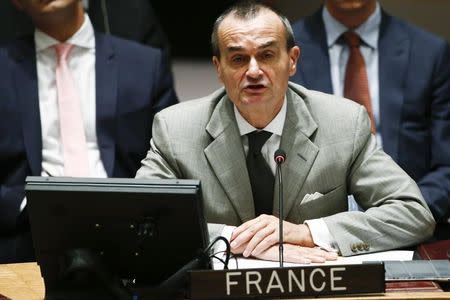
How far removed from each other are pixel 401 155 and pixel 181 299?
1.83 meters

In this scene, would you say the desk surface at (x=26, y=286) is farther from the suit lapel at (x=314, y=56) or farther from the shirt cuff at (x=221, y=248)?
the suit lapel at (x=314, y=56)

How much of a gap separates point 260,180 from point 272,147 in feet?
0.41

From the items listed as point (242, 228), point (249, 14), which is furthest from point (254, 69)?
point (242, 228)

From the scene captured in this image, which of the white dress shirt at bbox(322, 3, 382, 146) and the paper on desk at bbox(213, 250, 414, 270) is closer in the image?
the paper on desk at bbox(213, 250, 414, 270)

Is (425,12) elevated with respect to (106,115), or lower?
elevated

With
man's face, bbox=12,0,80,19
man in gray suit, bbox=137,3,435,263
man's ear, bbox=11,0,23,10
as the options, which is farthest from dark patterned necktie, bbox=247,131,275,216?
man's ear, bbox=11,0,23,10

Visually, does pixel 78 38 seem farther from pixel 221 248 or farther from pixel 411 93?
pixel 221 248

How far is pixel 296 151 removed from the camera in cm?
300

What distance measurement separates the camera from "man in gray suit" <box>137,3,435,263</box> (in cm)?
294

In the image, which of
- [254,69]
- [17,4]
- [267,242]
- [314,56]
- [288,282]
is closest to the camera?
[288,282]

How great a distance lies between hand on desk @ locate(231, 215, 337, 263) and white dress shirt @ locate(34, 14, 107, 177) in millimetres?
1355

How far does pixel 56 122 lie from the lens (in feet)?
13.0

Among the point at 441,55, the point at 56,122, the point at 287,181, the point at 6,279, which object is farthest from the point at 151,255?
the point at 441,55

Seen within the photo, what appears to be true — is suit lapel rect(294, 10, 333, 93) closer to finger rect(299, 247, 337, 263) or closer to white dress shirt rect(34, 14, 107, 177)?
white dress shirt rect(34, 14, 107, 177)
